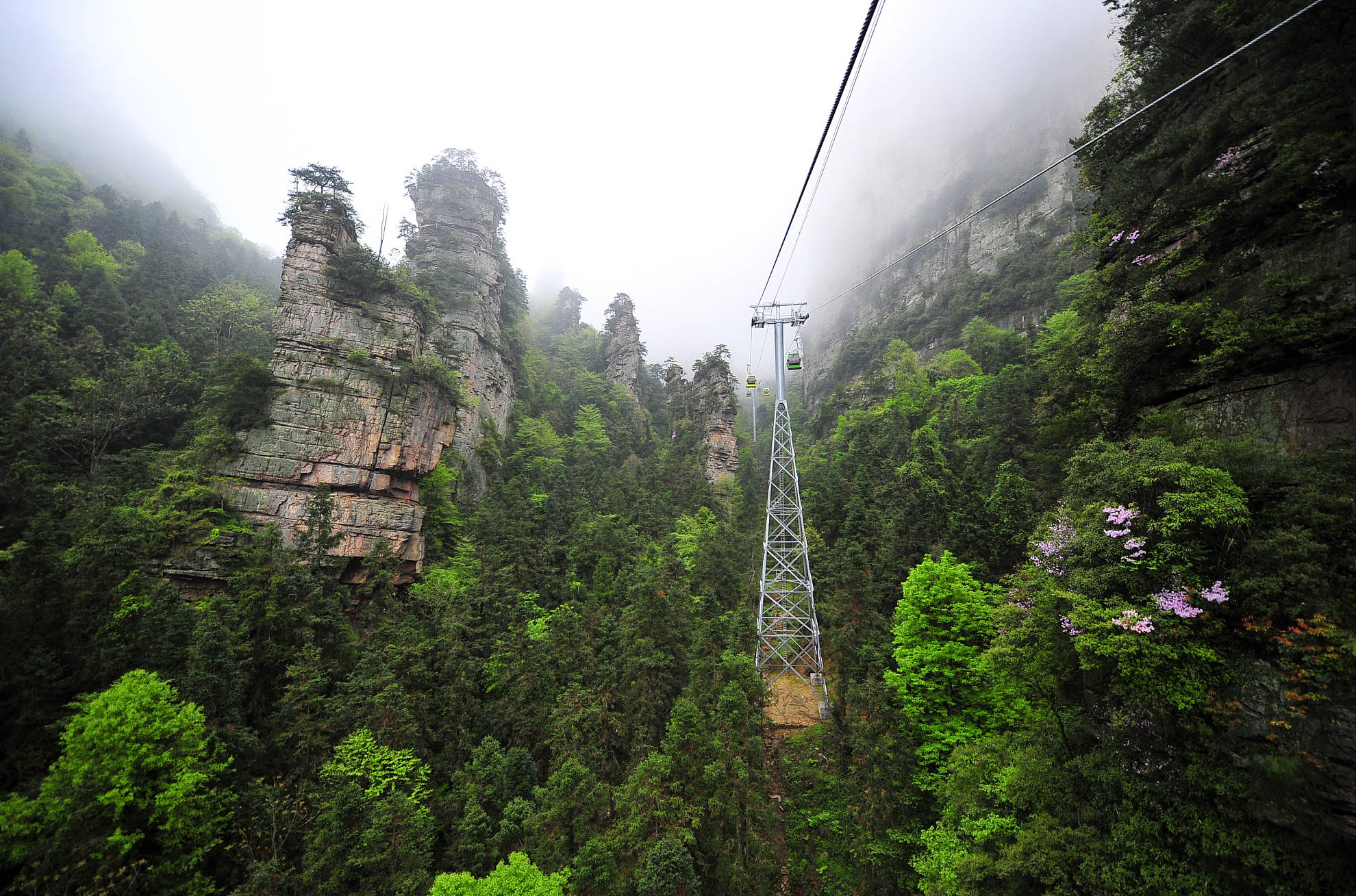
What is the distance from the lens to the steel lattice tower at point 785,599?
18172 mm

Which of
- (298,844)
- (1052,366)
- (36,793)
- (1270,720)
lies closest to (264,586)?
(36,793)

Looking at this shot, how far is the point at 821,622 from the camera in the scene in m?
20.2

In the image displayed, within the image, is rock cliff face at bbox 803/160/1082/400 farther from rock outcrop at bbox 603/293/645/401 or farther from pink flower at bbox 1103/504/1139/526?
pink flower at bbox 1103/504/1139/526

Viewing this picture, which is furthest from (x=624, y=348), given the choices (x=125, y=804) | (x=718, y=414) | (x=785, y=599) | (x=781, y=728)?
(x=125, y=804)

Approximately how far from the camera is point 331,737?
55.0 ft

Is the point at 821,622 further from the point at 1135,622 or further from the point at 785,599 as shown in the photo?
the point at 1135,622

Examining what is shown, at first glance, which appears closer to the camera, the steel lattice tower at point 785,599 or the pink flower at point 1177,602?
the pink flower at point 1177,602

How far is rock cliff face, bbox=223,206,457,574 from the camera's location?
2428 cm

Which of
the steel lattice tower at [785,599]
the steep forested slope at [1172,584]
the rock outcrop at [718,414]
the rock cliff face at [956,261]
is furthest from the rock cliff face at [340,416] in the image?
the rock cliff face at [956,261]

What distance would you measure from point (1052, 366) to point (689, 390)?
121ft

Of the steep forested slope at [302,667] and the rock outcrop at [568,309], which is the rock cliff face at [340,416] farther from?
the rock outcrop at [568,309]

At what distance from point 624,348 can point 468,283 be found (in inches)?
764

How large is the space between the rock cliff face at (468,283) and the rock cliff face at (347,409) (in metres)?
1.82

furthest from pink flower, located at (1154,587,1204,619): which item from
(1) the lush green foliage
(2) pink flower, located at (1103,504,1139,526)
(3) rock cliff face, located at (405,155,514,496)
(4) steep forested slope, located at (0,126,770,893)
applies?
(3) rock cliff face, located at (405,155,514,496)
